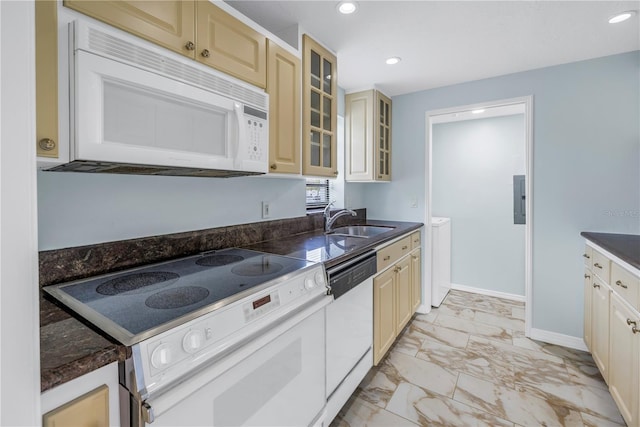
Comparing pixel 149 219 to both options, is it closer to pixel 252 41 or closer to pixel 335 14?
pixel 252 41

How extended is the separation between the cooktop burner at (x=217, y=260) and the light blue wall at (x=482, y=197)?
315cm

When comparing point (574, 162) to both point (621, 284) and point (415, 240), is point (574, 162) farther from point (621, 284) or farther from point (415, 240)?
point (415, 240)

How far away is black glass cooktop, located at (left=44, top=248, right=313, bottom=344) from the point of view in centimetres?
81

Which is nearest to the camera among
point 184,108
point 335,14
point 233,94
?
point 184,108

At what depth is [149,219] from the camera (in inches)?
54.7

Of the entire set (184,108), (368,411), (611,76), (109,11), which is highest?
(611,76)

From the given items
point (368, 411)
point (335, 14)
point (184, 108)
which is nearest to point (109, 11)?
point (184, 108)

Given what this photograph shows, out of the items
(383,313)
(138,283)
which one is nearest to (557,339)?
(383,313)

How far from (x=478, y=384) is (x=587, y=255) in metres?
1.32

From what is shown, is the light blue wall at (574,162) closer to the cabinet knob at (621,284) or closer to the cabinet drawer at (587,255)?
the cabinet drawer at (587,255)

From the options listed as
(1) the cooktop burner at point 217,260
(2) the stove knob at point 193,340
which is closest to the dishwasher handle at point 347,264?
(1) the cooktop burner at point 217,260

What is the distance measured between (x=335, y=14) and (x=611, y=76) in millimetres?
2206

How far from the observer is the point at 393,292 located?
226 cm

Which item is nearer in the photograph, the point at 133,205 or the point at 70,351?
the point at 70,351
